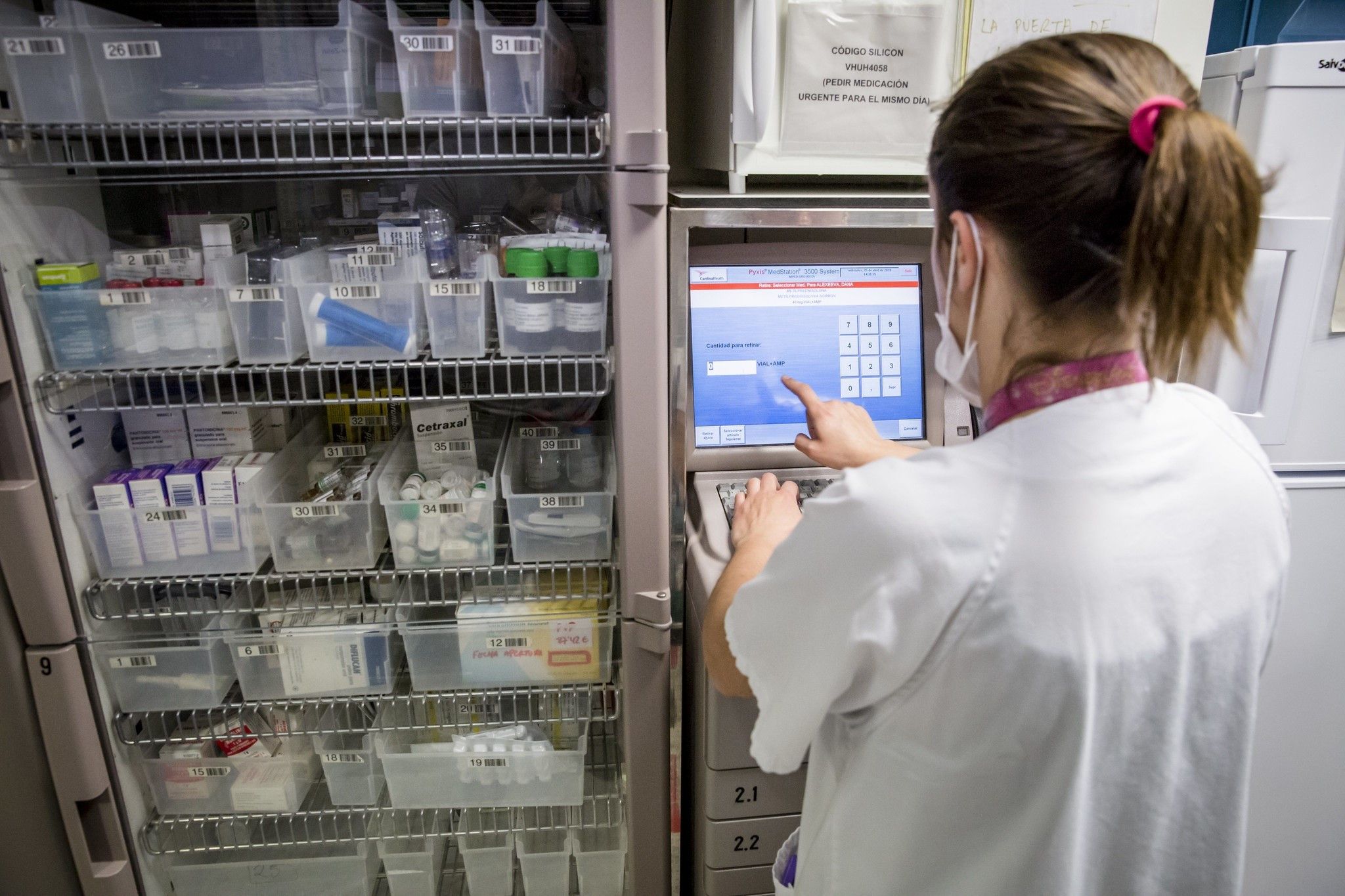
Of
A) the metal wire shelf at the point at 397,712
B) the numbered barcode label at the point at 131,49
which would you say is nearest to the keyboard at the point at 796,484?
the metal wire shelf at the point at 397,712

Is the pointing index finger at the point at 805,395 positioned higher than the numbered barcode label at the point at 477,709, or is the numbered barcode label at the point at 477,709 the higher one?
the pointing index finger at the point at 805,395

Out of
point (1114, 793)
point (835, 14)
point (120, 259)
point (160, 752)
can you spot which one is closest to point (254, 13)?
point (120, 259)

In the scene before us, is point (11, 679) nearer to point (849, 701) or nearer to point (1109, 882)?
point (849, 701)

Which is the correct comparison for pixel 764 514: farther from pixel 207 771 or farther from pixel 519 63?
pixel 207 771

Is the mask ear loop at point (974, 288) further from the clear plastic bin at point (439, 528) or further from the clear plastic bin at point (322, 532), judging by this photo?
the clear plastic bin at point (322, 532)

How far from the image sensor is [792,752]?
88cm

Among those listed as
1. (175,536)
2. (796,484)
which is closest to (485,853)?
(175,536)

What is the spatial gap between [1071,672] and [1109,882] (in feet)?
1.03

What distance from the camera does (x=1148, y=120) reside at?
2.21ft

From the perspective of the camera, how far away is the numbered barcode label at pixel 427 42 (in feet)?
3.92

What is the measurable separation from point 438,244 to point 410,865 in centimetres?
116

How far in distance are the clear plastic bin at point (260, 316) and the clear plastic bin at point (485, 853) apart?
92 cm

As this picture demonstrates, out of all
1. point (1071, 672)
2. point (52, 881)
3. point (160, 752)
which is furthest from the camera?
point (160, 752)

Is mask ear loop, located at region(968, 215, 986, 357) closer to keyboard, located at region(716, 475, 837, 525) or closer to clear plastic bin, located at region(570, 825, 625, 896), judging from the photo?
keyboard, located at region(716, 475, 837, 525)
